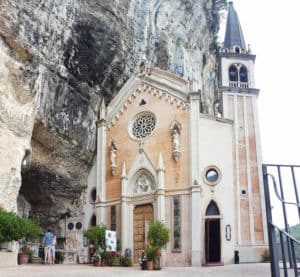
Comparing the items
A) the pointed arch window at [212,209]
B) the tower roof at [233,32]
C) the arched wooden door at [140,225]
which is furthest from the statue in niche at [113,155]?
the tower roof at [233,32]

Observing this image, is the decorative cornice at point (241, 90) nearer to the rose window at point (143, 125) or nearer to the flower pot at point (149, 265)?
the rose window at point (143, 125)

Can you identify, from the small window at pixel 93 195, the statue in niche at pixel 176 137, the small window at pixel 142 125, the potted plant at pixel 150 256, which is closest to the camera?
the potted plant at pixel 150 256

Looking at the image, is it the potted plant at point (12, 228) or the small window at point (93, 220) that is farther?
the small window at point (93, 220)

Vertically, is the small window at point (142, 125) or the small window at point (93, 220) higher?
Result: the small window at point (142, 125)

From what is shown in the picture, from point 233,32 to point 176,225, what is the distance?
1876cm

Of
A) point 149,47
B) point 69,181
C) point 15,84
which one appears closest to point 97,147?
point 69,181

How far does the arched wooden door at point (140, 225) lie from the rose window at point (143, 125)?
14.0 feet

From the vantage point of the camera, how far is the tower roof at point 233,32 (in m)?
35.6

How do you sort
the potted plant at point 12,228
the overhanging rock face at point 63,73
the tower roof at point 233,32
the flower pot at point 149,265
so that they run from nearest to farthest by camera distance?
the potted plant at point 12,228, the overhanging rock face at point 63,73, the flower pot at point 149,265, the tower roof at point 233,32

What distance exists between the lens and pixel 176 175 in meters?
25.0

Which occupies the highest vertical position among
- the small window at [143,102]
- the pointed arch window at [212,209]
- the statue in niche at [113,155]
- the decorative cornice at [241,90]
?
the decorative cornice at [241,90]

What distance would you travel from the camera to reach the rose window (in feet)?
88.5

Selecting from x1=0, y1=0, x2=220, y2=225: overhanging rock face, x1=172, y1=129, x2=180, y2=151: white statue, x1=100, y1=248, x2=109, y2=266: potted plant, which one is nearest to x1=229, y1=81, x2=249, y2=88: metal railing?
x1=0, y1=0, x2=220, y2=225: overhanging rock face

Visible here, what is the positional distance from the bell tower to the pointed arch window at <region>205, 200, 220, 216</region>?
2.55 metres
